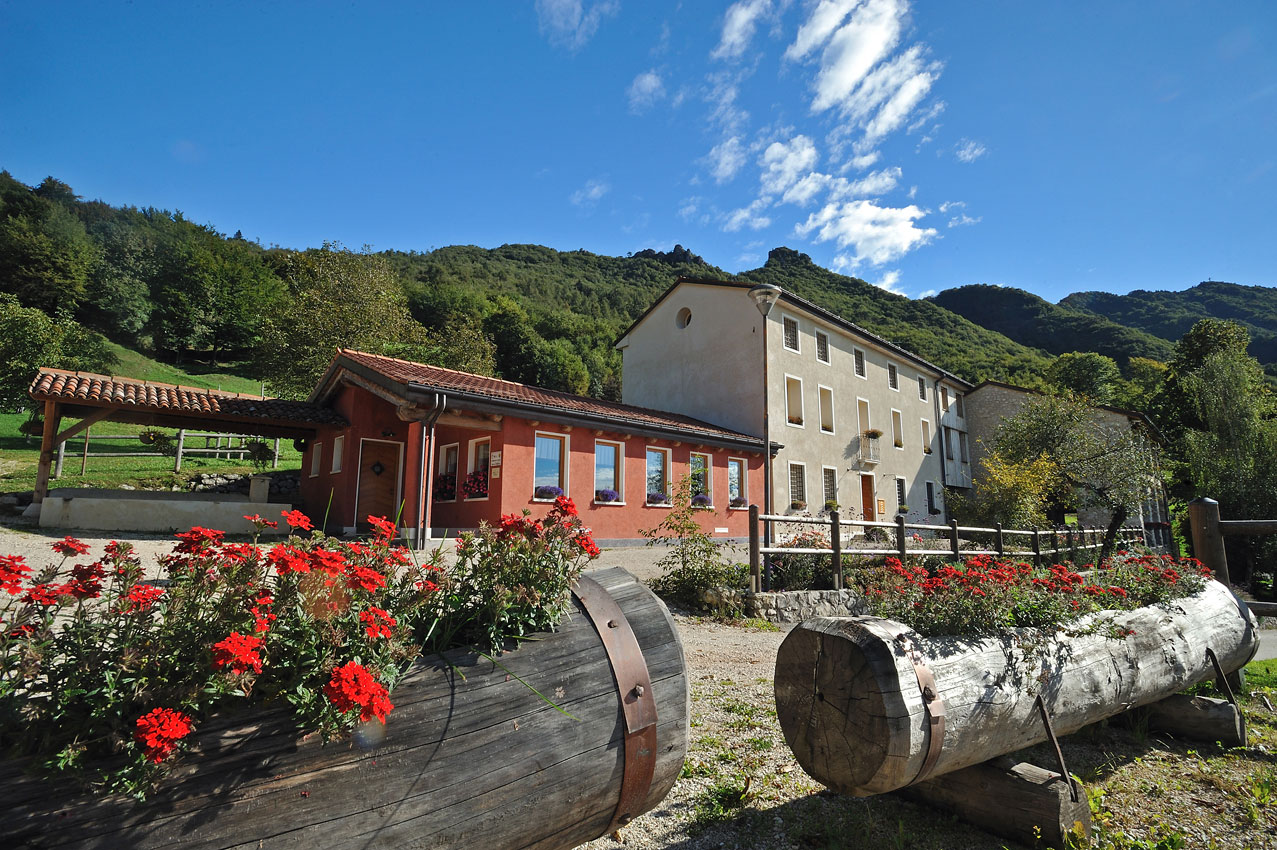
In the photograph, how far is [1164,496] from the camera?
26.7 meters

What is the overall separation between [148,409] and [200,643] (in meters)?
13.0

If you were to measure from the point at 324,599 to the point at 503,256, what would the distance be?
266 feet

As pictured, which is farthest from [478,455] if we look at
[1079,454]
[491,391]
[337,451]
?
[1079,454]

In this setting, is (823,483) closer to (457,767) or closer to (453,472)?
(453,472)

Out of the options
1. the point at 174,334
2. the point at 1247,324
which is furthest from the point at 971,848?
the point at 1247,324

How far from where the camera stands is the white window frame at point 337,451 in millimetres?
14534

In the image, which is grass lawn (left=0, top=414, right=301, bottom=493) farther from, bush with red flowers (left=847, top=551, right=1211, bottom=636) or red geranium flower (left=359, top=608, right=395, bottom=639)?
bush with red flowers (left=847, top=551, right=1211, bottom=636)

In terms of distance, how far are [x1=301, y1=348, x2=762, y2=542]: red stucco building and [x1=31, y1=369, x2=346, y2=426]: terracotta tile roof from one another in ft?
2.93

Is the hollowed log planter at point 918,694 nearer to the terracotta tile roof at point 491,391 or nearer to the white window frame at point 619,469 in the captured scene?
the terracotta tile roof at point 491,391

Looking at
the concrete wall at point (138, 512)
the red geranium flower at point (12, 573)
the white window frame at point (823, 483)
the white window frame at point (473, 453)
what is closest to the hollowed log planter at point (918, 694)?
the red geranium flower at point (12, 573)

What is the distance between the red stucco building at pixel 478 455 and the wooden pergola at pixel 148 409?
35.1 inches

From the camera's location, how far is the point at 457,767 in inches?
62.5

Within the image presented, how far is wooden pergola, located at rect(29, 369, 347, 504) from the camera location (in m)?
10.6

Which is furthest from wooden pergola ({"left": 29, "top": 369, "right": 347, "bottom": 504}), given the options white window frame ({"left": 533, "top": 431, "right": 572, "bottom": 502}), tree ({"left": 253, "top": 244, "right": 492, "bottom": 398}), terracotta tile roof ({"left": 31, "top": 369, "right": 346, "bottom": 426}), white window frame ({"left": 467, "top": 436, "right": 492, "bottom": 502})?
tree ({"left": 253, "top": 244, "right": 492, "bottom": 398})
